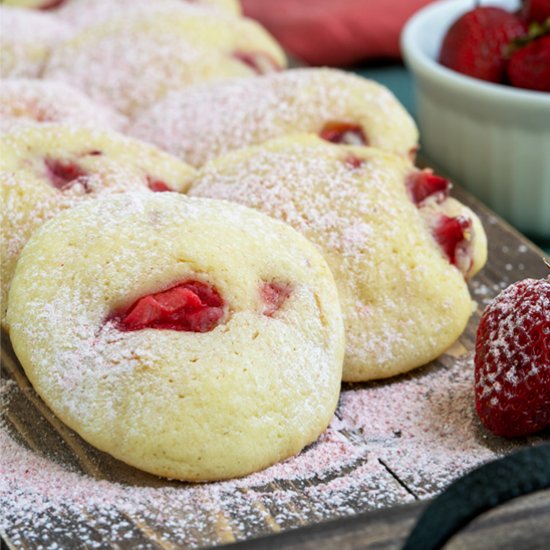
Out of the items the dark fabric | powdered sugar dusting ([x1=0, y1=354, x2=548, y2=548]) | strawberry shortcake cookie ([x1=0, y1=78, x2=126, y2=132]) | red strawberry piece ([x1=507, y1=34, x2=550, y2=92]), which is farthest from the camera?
red strawberry piece ([x1=507, y1=34, x2=550, y2=92])

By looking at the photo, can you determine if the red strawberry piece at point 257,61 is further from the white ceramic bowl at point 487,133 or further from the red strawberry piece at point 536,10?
the red strawberry piece at point 536,10

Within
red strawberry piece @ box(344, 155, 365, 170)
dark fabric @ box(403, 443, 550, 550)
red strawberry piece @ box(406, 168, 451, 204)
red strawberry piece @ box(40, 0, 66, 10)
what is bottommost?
red strawberry piece @ box(40, 0, 66, 10)

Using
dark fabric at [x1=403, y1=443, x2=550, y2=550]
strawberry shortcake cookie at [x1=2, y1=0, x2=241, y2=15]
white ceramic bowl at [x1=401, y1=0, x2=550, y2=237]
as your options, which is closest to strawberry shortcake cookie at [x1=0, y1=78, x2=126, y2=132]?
strawberry shortcake cookie at [x1=2, y1=0, x2=241, y2=15]

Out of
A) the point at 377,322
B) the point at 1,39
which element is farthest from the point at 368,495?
the point at 1,39

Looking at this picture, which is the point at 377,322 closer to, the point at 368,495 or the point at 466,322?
the point at 466,322

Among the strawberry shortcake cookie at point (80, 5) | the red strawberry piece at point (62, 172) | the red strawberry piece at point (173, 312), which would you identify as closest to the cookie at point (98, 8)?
the strawberry shortcake cookie at point (80, 5)

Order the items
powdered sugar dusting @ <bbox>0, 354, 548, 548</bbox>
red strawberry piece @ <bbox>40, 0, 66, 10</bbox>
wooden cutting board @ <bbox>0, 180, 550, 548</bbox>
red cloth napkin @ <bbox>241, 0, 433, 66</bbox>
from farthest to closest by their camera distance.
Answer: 1. red cloth napkin @ <bbox>241, 0, 433, 66</bbox>
2. red strawberry piece @ <bbox>40, 0, 66, 10</bbox>
3. powdered sugar dusting @ <bbox>0, 354, 548, 548</bbox>
4. wooden cutting board @ <bbox>0, 180, 550, 548</bbox>

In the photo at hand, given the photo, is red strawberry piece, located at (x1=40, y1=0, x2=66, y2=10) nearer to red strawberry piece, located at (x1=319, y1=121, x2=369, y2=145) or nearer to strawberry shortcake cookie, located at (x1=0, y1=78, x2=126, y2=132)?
strawberry shortcake cookie, located at (x1=0, y1=78, x2=126, y2=132)
